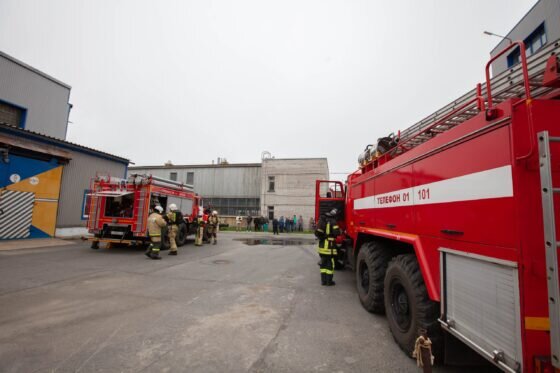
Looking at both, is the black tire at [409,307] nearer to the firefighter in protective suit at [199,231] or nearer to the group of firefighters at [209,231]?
the group of firefighters at [209,231]

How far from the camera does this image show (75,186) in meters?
13.8

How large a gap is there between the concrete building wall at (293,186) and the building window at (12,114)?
1945 centimetres

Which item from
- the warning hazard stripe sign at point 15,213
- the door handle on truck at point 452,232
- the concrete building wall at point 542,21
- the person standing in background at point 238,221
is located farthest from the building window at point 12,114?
the concrete building wall at point 542,21

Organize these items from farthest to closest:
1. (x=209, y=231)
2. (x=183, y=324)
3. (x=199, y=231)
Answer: (x=209, y=231)
(x=199, y=231)
(x=183, y=324)

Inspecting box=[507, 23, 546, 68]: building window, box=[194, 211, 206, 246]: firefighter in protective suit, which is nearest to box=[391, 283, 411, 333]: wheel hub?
box=[194, 211, 206, 246]: firefighter in protective suit

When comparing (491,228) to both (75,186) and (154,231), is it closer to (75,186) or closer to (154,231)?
(154,231)

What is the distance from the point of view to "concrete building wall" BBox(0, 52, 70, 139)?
15.0 meters

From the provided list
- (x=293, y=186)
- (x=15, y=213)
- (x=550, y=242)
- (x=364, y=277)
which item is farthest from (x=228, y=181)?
(x=550, y=242)

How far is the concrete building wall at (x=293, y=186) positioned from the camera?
90.7 feet

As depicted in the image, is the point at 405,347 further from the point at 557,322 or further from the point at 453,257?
the point at 557,322

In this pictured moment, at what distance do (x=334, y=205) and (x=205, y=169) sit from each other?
25.6 metres

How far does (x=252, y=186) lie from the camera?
29344 mm

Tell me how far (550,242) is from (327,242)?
433cm

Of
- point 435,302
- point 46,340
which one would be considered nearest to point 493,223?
point 435,302
